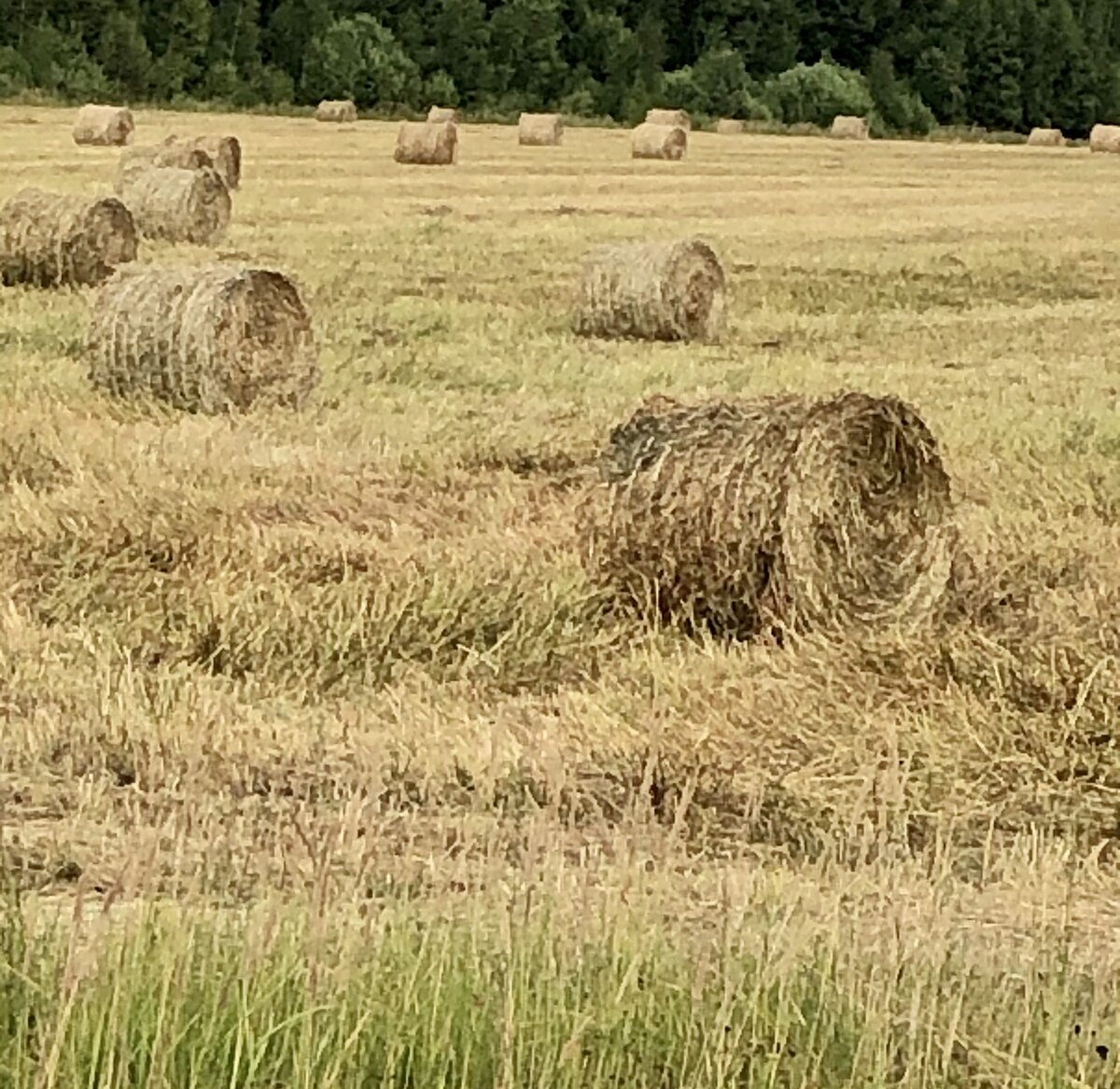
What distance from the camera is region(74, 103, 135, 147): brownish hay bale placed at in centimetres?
2892

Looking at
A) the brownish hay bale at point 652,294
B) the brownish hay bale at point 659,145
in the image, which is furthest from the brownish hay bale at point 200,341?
the brownish hay bale at point 659,145

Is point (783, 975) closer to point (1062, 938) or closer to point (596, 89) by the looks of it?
point (1062, 938)

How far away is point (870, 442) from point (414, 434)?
102 inches

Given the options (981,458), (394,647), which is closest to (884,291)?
(981,458)

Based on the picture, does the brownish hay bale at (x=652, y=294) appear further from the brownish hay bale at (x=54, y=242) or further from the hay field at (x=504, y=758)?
the brownish hay bale at (x=54, y=242)

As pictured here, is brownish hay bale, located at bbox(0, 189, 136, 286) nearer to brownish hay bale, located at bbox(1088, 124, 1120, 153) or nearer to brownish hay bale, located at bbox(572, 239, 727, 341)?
brownish hay bale, located at bbox(572, 239, 727, 341)

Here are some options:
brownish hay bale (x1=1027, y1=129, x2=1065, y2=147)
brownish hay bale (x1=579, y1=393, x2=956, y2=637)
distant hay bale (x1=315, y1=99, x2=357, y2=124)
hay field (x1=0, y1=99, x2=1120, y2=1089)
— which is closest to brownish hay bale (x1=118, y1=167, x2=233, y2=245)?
hay field (x1=0, y1=99, x2=1120, y2=1089)

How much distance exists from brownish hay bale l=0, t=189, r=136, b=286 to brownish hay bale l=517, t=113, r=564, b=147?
2095 centimetres

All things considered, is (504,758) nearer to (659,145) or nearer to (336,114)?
(659,145)

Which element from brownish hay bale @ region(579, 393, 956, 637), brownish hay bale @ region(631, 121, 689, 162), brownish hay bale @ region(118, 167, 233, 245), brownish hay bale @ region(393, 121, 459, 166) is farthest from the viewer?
brownish hay bale @ region(631, 121, 689, 162)

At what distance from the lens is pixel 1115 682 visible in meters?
6.07

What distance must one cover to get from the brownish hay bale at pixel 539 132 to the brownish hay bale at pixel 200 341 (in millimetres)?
24742

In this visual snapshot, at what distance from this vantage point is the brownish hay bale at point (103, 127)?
94.9 feet

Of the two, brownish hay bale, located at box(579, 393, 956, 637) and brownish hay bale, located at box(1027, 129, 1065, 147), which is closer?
brownish hay bale, located at box(579, 393, 956, 637)
